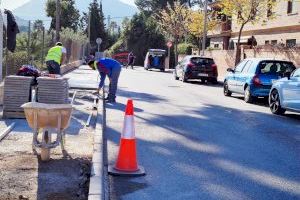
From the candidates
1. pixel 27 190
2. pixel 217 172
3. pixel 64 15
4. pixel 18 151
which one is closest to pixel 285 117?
pixel 217 172

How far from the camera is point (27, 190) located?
19.3 feet

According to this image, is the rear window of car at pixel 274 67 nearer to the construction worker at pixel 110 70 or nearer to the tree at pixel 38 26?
the construction worker at pixel 110 70

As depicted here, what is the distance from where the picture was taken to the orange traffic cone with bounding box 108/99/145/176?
23.1ft

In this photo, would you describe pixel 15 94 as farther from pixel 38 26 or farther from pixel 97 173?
pixel 38 26

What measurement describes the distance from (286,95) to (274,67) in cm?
383

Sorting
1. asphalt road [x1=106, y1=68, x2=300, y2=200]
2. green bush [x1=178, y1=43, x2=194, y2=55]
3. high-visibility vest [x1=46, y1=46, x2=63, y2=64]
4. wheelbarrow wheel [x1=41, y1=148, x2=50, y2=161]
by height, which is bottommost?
asphalt road [x1=106, y1=68, x2=300, y2=200]

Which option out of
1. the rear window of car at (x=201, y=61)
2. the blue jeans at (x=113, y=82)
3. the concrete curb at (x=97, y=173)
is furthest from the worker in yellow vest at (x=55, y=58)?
the rear window of car at (x=201, y=61)

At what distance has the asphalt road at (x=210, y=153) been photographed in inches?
255

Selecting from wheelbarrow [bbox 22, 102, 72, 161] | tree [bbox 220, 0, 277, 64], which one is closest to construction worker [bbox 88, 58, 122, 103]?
wheelbarrow [bbox 22, 102, 72, 161]

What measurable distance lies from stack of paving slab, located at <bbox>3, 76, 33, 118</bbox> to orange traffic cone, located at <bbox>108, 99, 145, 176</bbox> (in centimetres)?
445

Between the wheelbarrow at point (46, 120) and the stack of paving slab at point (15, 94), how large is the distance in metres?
3.86

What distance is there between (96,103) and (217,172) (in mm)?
8004

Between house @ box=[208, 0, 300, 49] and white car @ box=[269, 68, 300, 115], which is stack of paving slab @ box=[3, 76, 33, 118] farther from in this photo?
house @ box=[208, 0, 300, 49]

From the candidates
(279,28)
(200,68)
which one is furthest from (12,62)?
(279,28)
